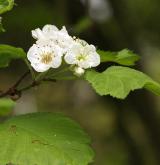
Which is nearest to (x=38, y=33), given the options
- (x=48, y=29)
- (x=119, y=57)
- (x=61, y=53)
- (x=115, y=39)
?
(x=48, y=29)

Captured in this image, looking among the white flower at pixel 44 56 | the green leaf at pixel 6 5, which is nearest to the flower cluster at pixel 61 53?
the white flower at pixel 44 56

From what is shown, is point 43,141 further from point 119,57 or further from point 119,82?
point 119,57

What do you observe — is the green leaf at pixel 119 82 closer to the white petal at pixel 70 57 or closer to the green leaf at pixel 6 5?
the white petal at pixel 70 57

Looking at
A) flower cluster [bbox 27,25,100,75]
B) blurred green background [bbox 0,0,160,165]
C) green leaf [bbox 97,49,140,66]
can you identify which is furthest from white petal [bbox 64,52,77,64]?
blurred green background [bbox 0,0,160,165]

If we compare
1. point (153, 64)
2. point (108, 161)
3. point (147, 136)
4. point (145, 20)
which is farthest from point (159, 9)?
point (108, 161)

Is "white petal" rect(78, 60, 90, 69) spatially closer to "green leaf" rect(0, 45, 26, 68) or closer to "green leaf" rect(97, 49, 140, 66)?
"green leaf" rect(97, 49, 140, 66)

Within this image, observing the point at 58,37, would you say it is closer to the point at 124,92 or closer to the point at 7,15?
the point at 124,92

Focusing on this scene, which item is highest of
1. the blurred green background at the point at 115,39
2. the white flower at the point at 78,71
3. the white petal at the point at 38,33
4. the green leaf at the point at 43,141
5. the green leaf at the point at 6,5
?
the green leaf at the point at 6,5
